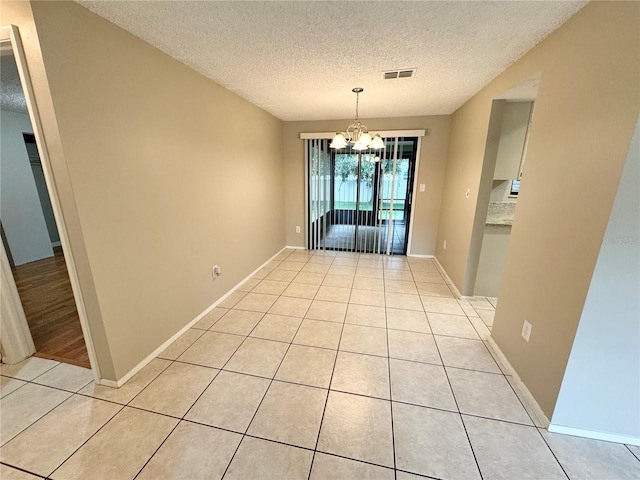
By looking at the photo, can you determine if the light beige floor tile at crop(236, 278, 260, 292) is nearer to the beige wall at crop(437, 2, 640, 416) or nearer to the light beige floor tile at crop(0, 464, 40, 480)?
the light beige floor tile at crop(0, 464, 40, 480)

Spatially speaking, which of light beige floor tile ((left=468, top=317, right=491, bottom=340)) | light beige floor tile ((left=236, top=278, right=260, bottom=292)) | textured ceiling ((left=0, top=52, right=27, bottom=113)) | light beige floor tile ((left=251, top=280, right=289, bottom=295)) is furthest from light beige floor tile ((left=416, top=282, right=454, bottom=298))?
textured ceiling ((left=0, top=52, right=27, bottom=113))

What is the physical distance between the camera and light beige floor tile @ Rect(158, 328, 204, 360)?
2.02 m

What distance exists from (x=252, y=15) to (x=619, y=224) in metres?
2.13

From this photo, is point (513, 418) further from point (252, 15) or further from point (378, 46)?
point (252, 15)

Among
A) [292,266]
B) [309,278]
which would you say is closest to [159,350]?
[309,278]

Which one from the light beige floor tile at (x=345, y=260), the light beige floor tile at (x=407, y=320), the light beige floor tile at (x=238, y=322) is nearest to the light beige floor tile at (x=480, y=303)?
the light beige floor tile at (x=407, y=320)

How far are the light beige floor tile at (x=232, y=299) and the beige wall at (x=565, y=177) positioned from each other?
8.28ft

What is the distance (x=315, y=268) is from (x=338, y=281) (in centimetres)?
59

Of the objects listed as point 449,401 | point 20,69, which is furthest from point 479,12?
point 20,69

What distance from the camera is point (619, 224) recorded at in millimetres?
1127

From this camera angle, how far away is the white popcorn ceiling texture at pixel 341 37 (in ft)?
4.57

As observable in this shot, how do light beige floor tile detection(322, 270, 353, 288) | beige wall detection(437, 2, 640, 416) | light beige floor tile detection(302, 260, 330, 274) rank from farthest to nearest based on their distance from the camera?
light beige floor tile detection(302, 260, 330, 274)
light beige floor tile detection(322, 270, 353, 288)
beige wall detection(437, 2, 640, 416)

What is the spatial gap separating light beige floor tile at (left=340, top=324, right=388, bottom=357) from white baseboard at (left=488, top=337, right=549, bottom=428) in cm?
87

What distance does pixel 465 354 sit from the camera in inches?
80.7
